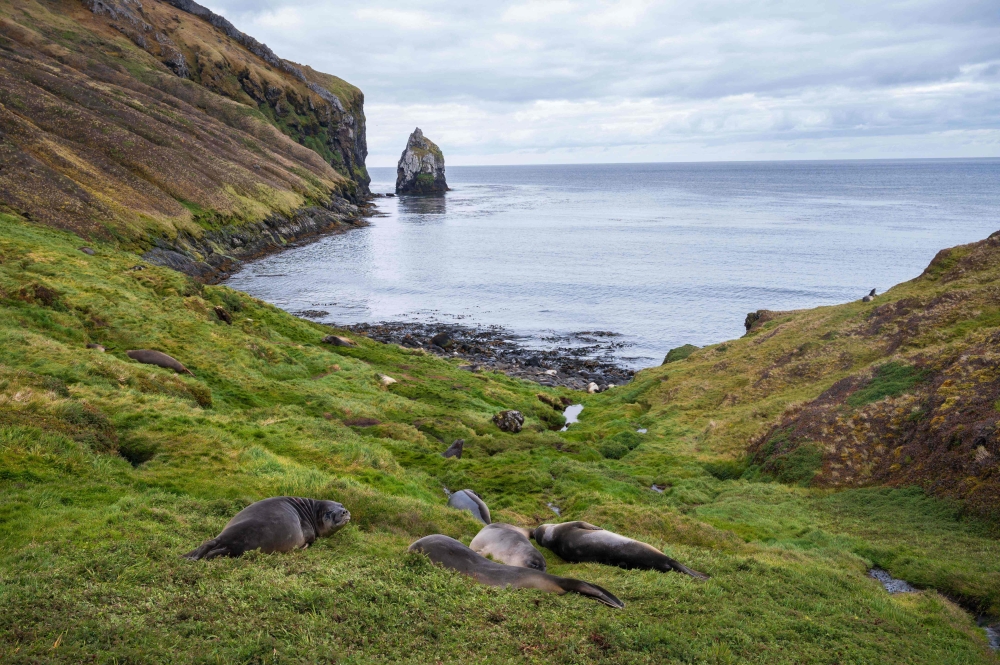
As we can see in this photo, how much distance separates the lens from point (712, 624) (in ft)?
33.2

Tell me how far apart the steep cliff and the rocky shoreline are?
2386 centimetres

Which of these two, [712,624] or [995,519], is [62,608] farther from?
[995,519]

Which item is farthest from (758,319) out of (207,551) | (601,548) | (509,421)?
(207,551)

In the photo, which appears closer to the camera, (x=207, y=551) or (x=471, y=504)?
(x=207, y=551)

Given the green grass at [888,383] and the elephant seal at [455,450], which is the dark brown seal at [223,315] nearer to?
the elephant seal at [455,450]

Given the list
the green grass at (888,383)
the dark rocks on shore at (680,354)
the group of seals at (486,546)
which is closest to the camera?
the group of seals at (486,546)

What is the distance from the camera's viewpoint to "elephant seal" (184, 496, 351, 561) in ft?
35.3

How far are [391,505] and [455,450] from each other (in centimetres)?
1069

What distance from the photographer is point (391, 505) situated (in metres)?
15.0

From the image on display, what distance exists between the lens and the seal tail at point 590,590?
10391mm

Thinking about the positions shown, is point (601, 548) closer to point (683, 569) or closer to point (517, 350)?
point (683, 569)

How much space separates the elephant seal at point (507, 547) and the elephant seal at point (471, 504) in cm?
311

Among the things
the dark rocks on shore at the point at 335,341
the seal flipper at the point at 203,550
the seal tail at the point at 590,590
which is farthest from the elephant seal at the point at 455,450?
the dark rocks on shore at the point at 335,341

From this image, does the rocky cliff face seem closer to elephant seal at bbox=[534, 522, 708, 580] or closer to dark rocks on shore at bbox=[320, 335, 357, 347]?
dark rocks on shore at bbox=[320, 335, 357, 347]
